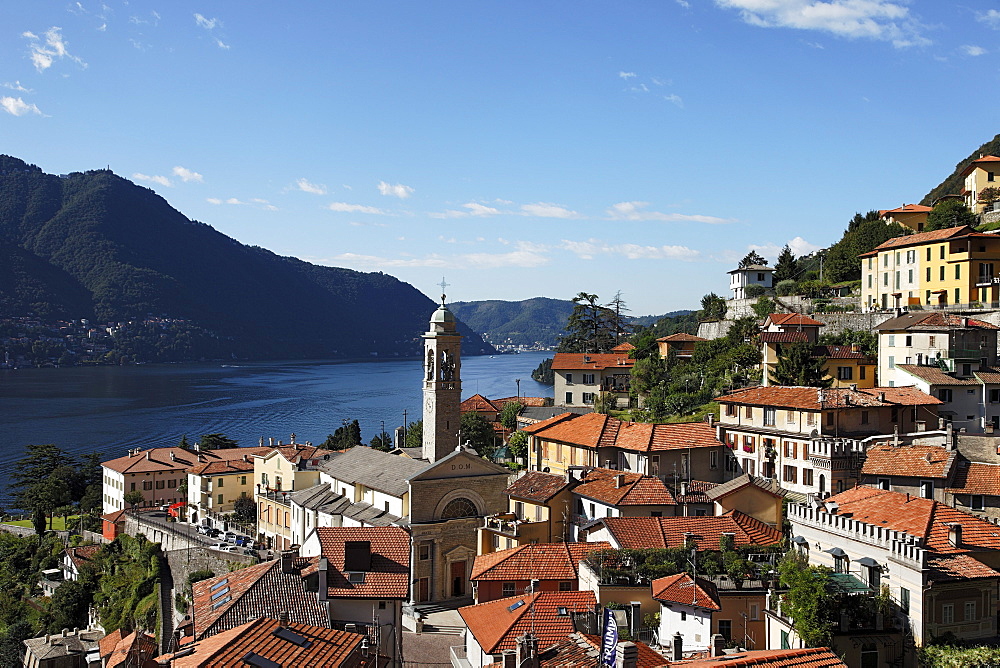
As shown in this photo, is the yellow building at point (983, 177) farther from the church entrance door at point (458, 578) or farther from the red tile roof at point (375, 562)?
the red tile roof at point (375, 562)

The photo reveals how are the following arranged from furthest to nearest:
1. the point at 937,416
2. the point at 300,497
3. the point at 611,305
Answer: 1. the point at 611,305
2. the point at 300,497
3. the point at 937,416

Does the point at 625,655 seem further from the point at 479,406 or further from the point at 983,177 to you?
the point at 479,406

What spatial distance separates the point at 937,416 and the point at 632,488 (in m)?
11.8

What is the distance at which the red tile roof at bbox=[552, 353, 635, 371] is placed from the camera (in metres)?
60.3

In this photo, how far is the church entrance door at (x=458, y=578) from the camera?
109 ft

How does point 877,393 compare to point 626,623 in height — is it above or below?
above

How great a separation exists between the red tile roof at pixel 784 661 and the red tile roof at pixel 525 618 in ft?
16.9

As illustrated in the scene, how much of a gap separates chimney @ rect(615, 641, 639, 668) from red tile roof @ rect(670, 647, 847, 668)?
3.36ft

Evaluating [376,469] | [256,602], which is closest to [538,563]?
[256,602]

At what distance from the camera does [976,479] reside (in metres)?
27.3

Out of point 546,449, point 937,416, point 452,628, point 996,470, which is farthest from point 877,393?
point 452,628

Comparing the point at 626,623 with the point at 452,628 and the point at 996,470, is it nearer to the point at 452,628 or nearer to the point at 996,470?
the point at 452,628

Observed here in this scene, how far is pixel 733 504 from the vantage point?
30766 mm

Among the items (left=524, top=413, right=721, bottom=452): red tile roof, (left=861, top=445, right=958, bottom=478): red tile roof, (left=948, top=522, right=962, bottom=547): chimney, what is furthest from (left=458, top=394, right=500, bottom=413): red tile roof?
(left=948, top=522, right=962, bottom=547): chimney
